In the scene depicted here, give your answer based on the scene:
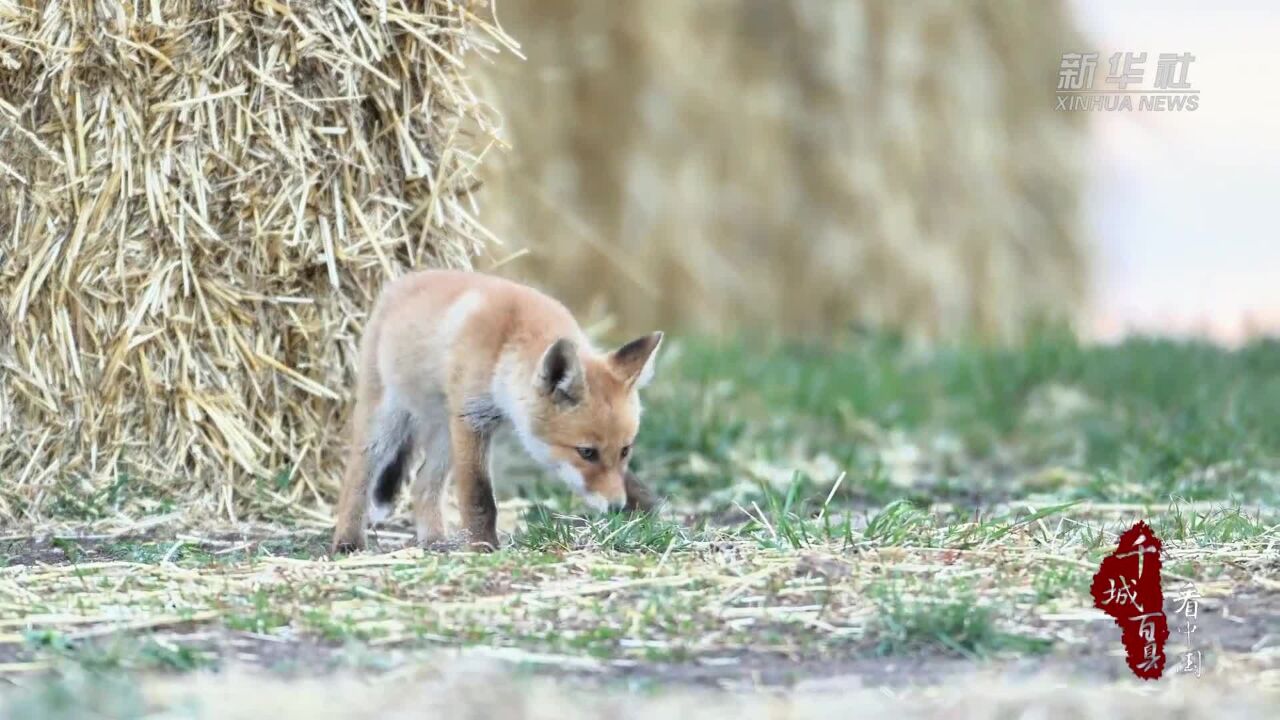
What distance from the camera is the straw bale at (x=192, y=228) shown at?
5.64 meters

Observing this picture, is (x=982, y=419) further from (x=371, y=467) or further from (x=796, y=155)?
(x=796, y=155)

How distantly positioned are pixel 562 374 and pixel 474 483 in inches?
17.3

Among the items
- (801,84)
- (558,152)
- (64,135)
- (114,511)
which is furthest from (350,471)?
(801,84)

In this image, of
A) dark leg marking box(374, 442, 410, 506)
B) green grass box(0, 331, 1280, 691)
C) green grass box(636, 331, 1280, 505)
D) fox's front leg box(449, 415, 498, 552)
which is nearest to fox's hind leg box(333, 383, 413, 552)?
dark leg marking box(374, 442, 410, 506)

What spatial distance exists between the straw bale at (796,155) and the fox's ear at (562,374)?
6386 millimetres

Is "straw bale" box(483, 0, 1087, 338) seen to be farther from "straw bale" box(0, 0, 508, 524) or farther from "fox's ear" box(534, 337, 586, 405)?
"fox's ear" box(534, 337, 586, 405)

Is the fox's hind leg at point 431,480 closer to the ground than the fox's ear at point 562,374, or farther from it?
closer to the ground

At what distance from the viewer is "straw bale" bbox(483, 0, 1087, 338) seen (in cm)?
1170

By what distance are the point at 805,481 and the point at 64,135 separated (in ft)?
9.84

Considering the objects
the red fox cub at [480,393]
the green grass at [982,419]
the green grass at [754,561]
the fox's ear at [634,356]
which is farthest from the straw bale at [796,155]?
the fox's ear at [634,356]

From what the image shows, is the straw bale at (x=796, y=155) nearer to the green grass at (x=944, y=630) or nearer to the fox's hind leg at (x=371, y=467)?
the fox's hind leg at (x=371, y=467)

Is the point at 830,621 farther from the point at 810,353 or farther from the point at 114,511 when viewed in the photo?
the point at 810,353

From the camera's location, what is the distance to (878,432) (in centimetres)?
771

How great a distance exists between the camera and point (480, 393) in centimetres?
500
